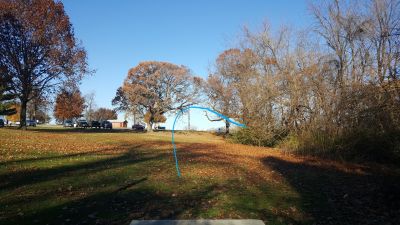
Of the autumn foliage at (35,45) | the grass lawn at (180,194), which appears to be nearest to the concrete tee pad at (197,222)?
the grass lawn at (180,194)

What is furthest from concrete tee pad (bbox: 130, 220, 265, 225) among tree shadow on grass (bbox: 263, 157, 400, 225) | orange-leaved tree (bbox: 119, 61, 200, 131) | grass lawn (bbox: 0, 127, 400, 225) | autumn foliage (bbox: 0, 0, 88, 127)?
orange-leaved tree (bbox: 119, 61, 200, 131)

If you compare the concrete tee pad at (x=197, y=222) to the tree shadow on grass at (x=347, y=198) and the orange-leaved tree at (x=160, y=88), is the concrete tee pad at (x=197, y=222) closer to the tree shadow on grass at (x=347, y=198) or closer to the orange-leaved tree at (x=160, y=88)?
the tree shadow on grass at (x=347, y=198)

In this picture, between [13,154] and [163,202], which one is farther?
[13,154]

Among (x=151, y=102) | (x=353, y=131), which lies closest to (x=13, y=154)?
(x=353, y=131)

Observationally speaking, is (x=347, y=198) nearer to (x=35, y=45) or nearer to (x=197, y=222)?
(x=197, y=222)

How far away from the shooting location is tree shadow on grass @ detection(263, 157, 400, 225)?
6.81 m

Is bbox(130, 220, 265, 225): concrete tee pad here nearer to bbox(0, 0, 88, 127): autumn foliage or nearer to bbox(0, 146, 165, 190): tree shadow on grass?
bbox(0, 146, 165, 190): tree shadow on grass

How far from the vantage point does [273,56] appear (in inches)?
1101

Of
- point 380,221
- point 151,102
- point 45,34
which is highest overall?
point 45,34

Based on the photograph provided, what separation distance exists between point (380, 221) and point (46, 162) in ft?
34.7

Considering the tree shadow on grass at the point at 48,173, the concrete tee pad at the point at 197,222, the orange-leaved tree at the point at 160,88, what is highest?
the orange-leaved tree at the point at 160,88

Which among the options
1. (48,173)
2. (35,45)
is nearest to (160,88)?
(35,45)

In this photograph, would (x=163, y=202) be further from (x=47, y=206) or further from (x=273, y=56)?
(x=273, y=56)

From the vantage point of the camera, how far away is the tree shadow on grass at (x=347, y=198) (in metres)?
6.81
